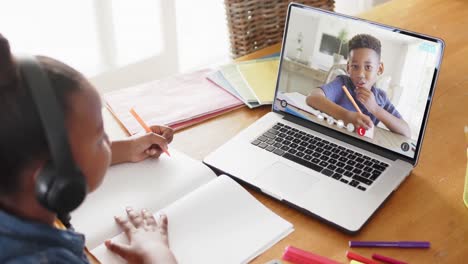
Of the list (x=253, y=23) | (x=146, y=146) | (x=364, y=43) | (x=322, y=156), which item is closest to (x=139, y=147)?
(x=146, y=146)

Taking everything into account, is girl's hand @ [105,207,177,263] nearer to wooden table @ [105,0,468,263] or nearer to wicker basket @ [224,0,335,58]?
wooden table @ [105,0,468,263]

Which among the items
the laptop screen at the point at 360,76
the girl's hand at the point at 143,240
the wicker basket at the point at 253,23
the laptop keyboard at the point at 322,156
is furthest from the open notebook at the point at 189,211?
the wicker basket at the point at 253,23

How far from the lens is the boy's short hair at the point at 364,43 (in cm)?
101

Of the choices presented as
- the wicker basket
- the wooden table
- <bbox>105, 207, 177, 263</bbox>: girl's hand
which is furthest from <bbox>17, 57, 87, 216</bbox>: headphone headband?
the wicker basket

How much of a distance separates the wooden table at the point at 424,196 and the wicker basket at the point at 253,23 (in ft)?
0.29

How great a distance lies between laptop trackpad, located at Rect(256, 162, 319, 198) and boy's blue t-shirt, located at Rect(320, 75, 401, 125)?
15 cm

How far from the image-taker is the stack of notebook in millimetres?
1265

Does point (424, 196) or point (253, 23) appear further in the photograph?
point (253, 23)

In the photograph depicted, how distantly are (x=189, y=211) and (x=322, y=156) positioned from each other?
10.9 inches

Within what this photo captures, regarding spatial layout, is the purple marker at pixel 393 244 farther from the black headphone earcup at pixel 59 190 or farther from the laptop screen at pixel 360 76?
the black headphone earcup at pixel 59 190

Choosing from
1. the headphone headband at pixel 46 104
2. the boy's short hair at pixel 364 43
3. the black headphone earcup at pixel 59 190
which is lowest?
the black headphone earcup at pixel 59 190

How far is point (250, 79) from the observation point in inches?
52.6

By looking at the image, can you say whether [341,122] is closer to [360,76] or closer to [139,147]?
[360,76]

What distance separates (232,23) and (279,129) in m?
0.46
